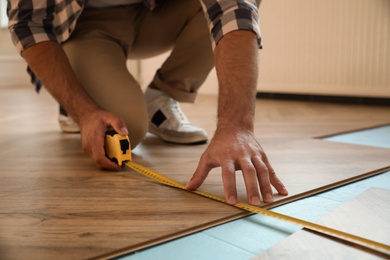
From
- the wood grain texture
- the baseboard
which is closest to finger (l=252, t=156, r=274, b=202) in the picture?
the wood grain texture

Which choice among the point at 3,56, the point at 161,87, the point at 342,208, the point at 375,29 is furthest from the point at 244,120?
the point at 3,56

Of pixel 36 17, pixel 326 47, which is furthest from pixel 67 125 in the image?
pixel 326 47

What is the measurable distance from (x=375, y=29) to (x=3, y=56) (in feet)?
11.7

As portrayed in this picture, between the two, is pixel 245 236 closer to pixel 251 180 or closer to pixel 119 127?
pixel 251 180

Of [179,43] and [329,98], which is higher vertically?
[179,43]

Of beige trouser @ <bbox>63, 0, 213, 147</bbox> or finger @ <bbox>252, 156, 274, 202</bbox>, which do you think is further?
beige trouser @ <bbox>63, 0, 213, 147</bbox>

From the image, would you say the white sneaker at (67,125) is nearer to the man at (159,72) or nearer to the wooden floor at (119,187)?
the wooden floor at (119,187)

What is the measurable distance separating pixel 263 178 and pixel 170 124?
794 millimetres

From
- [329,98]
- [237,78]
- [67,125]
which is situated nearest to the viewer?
[237,78]

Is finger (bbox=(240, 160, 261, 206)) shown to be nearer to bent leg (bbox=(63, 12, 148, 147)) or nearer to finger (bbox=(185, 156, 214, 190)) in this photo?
finger (bbox=(185, 156, 214, 190))

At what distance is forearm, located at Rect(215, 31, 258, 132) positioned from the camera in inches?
37.2

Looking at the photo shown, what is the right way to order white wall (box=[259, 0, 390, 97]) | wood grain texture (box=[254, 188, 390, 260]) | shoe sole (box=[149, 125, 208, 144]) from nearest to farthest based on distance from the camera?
1. wood grain texture (box=[254, 188, 390, 260])
2. shoe sole (box=[149, 125, 208, 144])
3. white wall (box=[259, 0, 390, 97])

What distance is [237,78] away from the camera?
3.21 ft

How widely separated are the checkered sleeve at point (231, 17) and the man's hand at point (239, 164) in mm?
257
